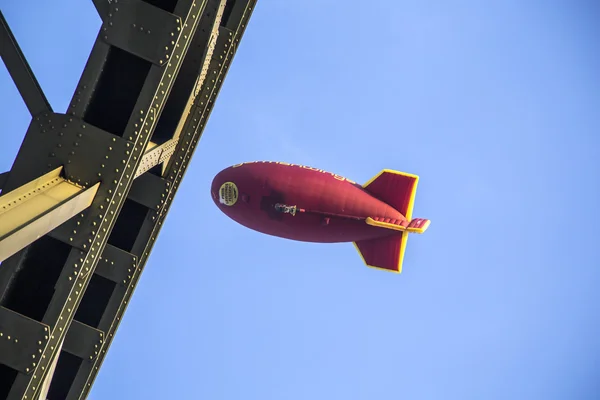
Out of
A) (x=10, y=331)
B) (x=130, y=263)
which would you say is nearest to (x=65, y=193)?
(x=10, y=331)

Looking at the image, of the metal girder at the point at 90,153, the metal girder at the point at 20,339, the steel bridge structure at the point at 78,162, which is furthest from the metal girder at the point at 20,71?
the metal girder at the point at 20,339

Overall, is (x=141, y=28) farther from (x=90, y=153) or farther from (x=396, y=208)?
(x=396, y=208)

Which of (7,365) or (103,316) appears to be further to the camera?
(103,316)

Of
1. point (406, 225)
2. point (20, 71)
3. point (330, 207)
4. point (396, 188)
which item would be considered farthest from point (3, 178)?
point (396, 188)

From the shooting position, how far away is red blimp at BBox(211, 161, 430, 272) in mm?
23750

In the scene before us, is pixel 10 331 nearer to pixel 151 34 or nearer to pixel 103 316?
pixel 103 316

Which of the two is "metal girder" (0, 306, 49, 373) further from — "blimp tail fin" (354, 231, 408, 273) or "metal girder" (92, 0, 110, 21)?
"blimp tail fin" (354, 231, 408, 273)

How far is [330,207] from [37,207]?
17.3 m

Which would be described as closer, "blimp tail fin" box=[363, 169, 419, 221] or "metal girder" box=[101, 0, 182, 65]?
"metal girder" box=[101, 0, 182, 65]

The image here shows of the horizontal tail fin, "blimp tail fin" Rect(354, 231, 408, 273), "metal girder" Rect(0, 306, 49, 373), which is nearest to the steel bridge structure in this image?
"metal girder" Rect(0, 306, 49, 373)

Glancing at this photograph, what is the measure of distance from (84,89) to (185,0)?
5.78ft

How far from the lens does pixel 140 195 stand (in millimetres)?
11102

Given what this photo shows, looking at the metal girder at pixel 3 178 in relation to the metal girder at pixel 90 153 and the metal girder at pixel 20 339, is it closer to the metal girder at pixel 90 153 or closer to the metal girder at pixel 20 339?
the metal girder at pixel 90 153

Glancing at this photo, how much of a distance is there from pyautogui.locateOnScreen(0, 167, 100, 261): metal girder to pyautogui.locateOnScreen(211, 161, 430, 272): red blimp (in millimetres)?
16448
